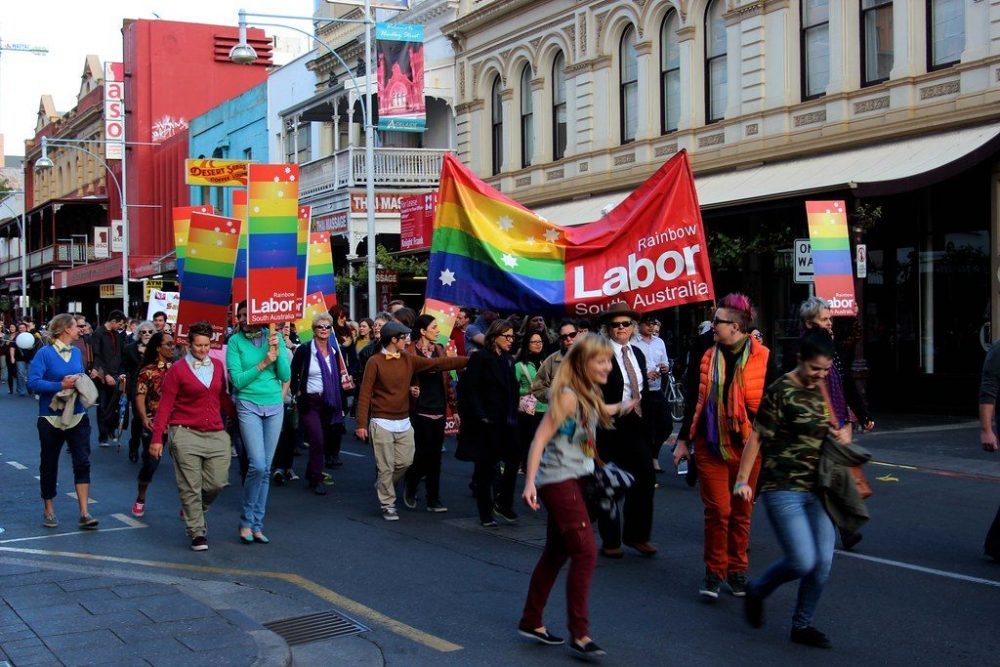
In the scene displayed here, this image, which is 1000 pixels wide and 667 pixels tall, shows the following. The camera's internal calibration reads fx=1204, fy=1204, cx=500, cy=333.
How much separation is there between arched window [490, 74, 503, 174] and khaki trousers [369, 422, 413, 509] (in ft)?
67.2

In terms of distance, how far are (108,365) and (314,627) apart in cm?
1137

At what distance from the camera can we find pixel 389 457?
34.0 ft

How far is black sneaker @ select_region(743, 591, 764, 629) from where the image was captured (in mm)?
→ 6449

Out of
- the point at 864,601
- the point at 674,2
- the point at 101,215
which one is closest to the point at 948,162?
the point at 674,2

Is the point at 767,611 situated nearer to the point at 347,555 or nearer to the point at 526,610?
the point at 526,610

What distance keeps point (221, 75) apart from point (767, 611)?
53335 millimetres

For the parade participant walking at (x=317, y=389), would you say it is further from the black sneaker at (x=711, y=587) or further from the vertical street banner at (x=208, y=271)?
the black sneaker at (x=711, y=587)

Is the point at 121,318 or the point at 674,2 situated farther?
the point at 674,2

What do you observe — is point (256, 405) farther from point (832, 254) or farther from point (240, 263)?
point (832, 254)

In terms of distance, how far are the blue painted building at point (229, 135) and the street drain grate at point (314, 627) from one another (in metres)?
36.3

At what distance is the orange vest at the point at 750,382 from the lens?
727cm

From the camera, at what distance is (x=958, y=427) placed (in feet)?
55.1

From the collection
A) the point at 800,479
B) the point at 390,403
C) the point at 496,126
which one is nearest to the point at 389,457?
the point at 390,403

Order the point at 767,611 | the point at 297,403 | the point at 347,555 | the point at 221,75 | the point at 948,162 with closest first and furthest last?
1. the point at 767,611
2. the point at 347,555
3. the point at 297,403
4. the point at 948,162
5. the point at 221,75
